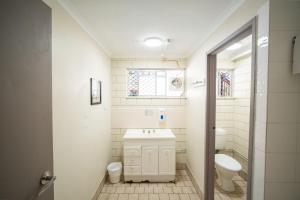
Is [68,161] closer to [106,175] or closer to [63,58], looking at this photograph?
[63,58]

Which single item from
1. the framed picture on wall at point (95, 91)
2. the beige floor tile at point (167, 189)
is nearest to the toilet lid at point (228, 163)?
the beige floor tile at point (167, 189)

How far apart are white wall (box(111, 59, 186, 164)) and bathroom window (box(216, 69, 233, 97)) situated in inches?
31.4

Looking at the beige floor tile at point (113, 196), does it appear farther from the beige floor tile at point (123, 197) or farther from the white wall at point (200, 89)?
the white wall at point (200, 89)

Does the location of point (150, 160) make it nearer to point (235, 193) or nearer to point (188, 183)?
point (188, 183)

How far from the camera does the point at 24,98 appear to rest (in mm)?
687

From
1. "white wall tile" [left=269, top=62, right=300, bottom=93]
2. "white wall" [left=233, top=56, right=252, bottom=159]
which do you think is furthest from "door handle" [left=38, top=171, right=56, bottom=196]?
"white wall" [left=233, top=56, right=252, bottom=159]

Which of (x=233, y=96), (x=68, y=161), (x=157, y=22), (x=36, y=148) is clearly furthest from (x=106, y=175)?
(x=233, y=96)

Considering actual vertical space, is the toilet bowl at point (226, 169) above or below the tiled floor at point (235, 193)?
above

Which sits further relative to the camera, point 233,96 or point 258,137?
point 233,96

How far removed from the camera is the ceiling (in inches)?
50.8

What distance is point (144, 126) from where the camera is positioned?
2.97 metres

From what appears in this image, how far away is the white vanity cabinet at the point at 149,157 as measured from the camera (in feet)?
8.08

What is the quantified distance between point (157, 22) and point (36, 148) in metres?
1.59

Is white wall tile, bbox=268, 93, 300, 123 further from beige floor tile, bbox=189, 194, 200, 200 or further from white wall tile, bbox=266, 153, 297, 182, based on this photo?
beige floor tile, bbox=189, 194, 200, 200
